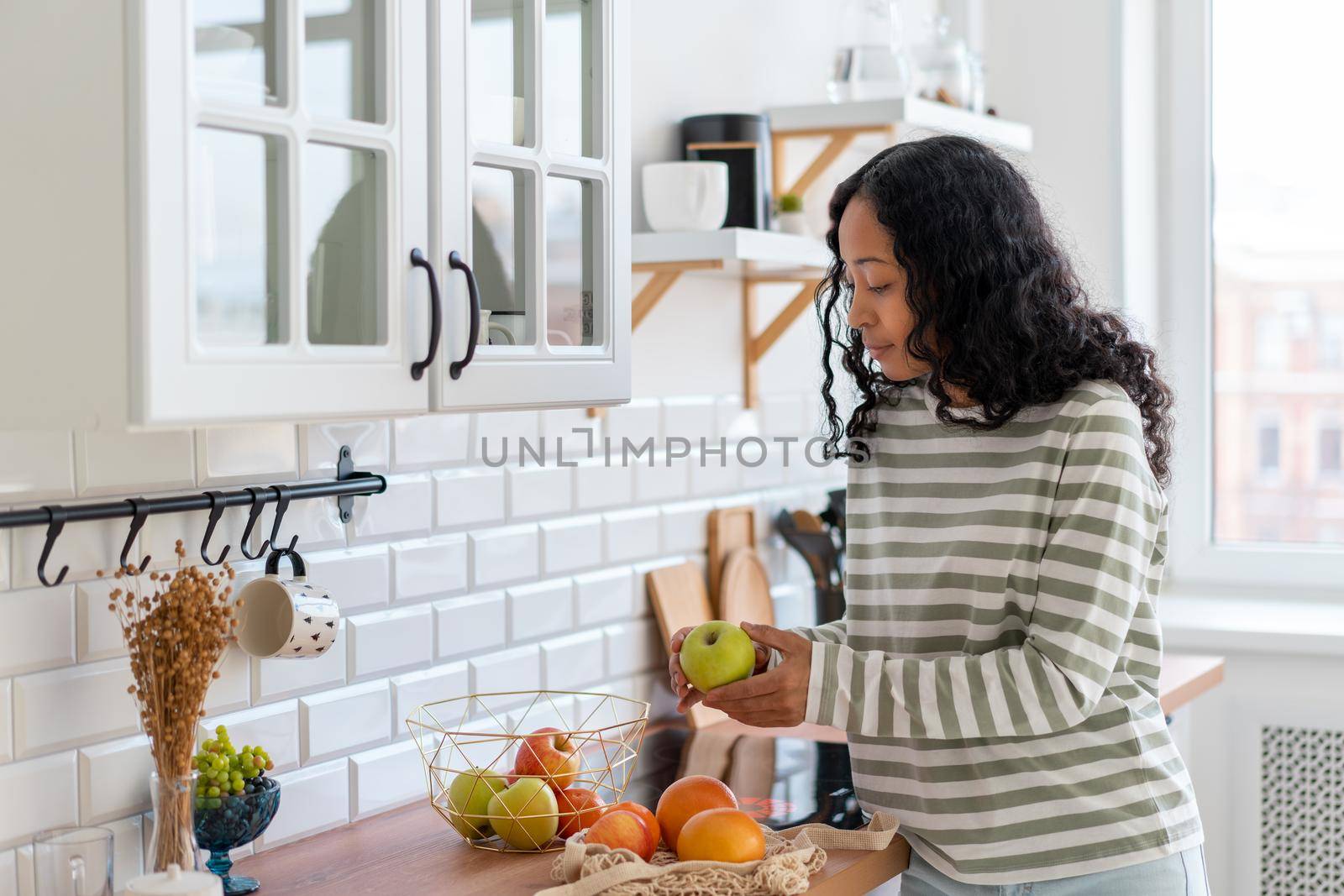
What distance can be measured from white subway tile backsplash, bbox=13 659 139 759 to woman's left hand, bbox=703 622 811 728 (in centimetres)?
66

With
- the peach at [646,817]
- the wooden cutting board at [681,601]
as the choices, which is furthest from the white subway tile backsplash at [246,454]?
the wooden cutting board at [681,601]

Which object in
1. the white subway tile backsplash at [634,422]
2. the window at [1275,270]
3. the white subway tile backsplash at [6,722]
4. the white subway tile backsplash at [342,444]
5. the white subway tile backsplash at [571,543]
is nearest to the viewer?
the white subway tile backsplash at [6,722]

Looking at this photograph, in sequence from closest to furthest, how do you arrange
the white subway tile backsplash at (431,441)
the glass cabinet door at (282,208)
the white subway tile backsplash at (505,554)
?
the glass cabinet door at (282,208) < the white subway tile backsplash at (431,441) < the white subway tile backsplash at (505,554)

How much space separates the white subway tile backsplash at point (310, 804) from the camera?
1.65 metres

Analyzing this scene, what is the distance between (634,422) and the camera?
224 centimetres

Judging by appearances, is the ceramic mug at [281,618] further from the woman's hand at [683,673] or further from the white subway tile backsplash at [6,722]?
the woman's hand at [683,673]

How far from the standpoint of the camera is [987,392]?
5.07ft

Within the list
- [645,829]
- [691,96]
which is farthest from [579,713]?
[691,96]

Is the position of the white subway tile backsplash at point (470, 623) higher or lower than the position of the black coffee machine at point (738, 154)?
lower

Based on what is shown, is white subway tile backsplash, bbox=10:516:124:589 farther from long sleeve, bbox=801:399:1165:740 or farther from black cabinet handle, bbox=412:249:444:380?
long sleeve, bbox=801:399:1165:740

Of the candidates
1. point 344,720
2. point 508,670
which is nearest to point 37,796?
point 344,720

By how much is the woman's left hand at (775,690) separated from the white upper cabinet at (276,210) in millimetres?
397

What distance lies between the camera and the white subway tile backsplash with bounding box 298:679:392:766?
5.54 feet

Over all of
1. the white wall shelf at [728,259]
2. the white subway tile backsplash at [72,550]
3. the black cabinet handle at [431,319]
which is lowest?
the white subway tile backsplash at [72,550]
